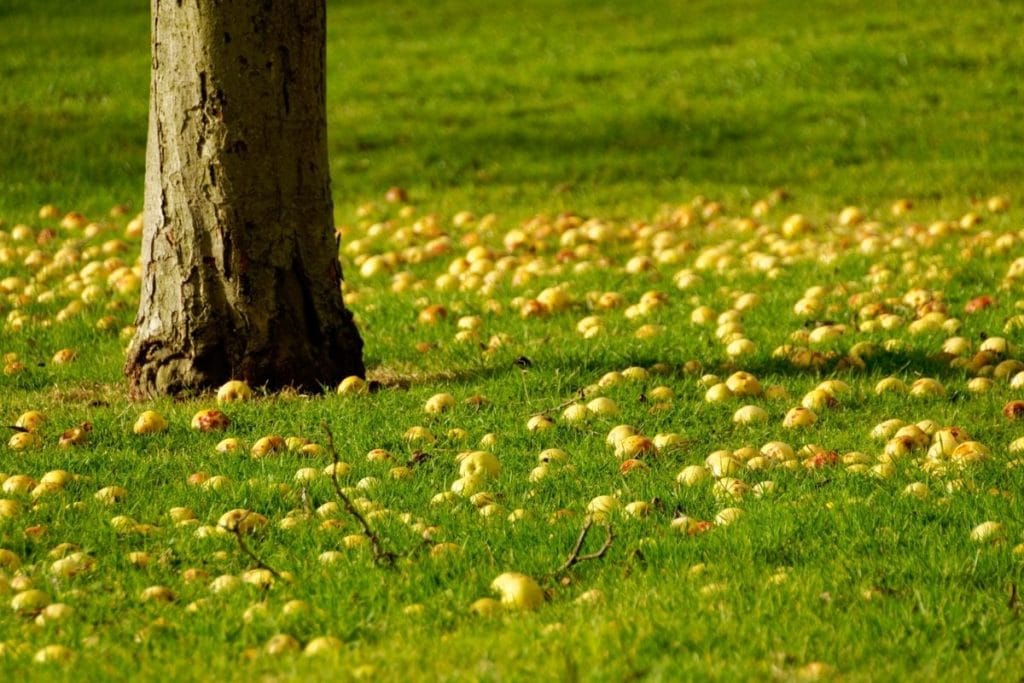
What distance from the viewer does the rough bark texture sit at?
6.66 m

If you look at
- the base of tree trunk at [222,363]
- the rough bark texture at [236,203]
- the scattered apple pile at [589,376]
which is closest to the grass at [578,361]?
the scattered apple pile at [589,376]

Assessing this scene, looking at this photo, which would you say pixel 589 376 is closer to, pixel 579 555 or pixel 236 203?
pixel 236 203

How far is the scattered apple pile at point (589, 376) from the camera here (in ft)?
15.9

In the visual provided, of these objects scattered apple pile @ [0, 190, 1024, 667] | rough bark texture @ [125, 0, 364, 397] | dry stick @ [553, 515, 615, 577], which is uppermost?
rough bark texture @ [125, 0, 364, 397]

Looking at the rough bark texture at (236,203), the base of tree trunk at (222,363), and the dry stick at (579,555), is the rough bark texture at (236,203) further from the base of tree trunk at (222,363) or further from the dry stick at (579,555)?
the dry stick at (579,555)

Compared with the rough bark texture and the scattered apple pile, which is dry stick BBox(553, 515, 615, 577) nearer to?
the scattered apple pile

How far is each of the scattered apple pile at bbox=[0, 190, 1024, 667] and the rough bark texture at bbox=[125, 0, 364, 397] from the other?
10.3 inches

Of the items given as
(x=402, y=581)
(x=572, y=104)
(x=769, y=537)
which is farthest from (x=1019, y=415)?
(x=572, y=104)

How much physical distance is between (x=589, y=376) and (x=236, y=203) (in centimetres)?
179

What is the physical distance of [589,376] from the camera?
6.99m

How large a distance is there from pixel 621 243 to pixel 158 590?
20.8 feet

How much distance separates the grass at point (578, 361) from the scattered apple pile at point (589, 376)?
0.10 ft

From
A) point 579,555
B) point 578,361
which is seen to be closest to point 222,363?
point 578,361

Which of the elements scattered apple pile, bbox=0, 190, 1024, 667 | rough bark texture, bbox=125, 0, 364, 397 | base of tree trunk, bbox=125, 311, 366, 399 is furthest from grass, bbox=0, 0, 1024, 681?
rough bark texture, bbox=125, 0, 364, 397
